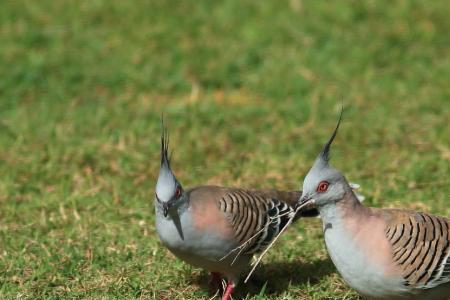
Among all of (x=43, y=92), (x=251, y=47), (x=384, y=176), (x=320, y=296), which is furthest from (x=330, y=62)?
(x=320, y=296)

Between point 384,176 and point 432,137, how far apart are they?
2.91 feet

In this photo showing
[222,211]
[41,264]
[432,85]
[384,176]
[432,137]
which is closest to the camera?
[222,211]

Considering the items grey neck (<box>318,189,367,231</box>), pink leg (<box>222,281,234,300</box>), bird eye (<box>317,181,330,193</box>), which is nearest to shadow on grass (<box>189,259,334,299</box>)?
pink leg (<box>222,281,234,300</box>)

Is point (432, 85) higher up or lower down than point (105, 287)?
higher up

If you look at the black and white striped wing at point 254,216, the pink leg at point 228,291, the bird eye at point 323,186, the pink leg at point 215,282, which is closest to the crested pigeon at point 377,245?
the bird eye at point 323,186

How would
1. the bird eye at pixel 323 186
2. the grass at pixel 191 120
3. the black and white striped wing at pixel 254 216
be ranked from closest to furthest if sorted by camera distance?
the bird eye at pixel 323 186
the black and white striped wing at pixel 254 216
the grass at pixel 191 120

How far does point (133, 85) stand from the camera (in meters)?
8.68

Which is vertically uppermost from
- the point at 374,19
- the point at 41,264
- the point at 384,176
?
the point at 374,19

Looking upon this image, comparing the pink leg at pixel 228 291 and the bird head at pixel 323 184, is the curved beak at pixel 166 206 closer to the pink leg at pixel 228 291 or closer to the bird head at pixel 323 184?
the pink leg at pixel 228 291

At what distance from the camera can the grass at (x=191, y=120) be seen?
5.54 meters

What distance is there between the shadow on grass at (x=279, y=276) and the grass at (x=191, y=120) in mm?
13

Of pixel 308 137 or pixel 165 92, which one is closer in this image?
pixel 308 137

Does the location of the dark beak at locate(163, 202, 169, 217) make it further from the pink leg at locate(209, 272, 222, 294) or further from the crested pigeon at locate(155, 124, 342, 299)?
the pink leg at locate(209, 272, 222, 294)

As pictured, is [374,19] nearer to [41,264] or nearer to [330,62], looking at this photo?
[330,62]
